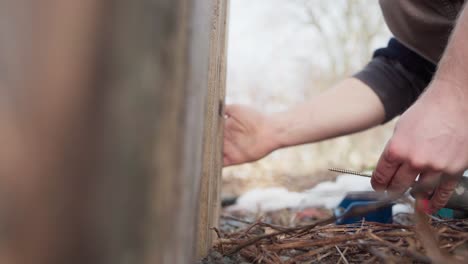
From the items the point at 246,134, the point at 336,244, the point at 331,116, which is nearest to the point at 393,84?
the point at 331,116

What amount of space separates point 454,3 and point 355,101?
0.48 meters

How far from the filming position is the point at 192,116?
473 mm

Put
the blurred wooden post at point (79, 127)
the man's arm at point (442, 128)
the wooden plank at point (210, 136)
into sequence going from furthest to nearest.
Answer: the man's arm at point (442, 128) → the wooden plank at point (210, 136) → the blurred wooden post at point (79, 127)

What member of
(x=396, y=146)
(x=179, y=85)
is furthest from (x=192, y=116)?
(x=396, y=146)

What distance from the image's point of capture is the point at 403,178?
1.14 m

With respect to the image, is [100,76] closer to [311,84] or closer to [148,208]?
[148,208]

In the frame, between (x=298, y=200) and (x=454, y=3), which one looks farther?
(x=298, y=200)

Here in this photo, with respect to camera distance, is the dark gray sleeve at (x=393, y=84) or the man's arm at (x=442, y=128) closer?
the man's arm at (x=442, y=128)

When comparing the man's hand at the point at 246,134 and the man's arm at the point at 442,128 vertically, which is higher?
the man's arm at the point at 442,128

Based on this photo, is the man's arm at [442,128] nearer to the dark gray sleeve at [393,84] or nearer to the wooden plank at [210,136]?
the wooden plank at [210,136]

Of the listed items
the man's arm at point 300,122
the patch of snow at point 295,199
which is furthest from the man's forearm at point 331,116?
the patch of snow at point 295,199

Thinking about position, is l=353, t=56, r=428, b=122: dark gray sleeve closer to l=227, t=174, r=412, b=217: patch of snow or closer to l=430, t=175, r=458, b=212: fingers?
l=227, t=174, r=412, b=217: patch of snow

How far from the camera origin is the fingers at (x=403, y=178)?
3.67 feet

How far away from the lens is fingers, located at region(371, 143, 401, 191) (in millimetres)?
1122
